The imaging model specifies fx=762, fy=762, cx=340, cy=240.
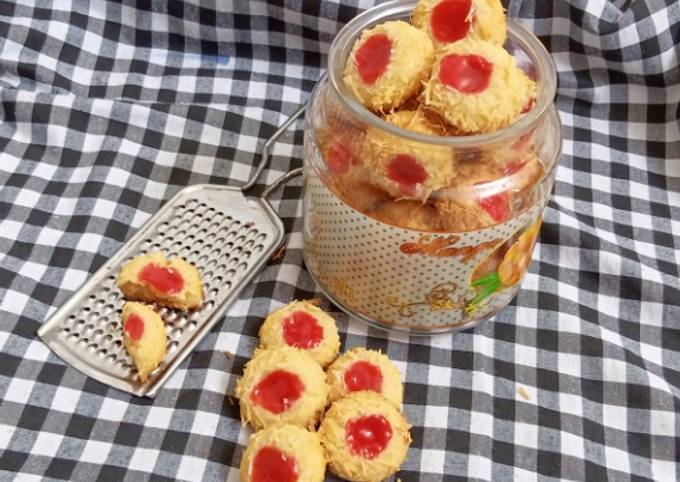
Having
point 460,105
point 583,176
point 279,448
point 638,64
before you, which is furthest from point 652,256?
point 279,448

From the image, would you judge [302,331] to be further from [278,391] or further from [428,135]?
[428,135]

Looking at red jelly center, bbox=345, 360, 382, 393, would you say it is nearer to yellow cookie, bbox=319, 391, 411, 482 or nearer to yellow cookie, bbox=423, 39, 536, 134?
yellow cookie, bbox=319, 391, 411, 482

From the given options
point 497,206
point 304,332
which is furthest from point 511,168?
point 304,332

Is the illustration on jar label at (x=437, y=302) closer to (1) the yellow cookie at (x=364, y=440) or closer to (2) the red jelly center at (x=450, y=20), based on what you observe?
(1) the yellow cookie at (x=364, y=440)

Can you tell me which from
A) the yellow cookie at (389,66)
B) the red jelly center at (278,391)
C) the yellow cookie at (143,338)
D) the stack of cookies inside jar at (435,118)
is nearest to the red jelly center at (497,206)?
the stack of cookies inside jar at (435,118)

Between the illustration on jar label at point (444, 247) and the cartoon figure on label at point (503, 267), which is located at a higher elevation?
the illustration on jar label at point (444, 247)

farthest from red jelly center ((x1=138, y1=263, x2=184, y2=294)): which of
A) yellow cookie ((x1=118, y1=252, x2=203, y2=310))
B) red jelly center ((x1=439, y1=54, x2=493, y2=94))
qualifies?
red jelly center ((x1=439, y1=54, x2=493, y2=94))

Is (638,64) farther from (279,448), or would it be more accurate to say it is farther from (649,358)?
(279,448)
